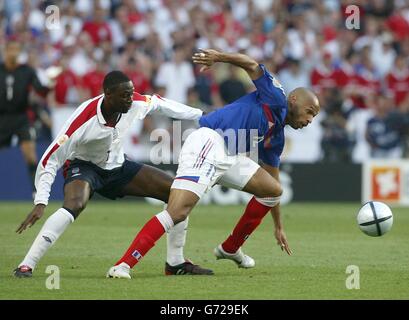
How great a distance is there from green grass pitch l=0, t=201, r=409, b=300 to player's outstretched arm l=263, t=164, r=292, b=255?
26cm

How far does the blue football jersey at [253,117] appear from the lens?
9250 mm

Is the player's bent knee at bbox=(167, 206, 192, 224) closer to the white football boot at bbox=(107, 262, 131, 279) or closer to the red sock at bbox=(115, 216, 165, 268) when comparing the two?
the red sock at bbox=(115, 216, 165, 268)

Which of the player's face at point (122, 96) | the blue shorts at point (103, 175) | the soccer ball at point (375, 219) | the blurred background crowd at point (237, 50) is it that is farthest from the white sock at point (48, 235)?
the blurred background crowd at point (237, 50)

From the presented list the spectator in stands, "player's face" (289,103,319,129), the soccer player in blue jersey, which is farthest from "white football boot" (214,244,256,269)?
the spectator in stands

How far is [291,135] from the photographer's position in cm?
1922

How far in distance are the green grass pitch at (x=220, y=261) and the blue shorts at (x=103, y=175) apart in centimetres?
78

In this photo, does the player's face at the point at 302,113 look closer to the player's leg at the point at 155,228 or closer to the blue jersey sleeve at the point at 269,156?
the blue jersey sleeve at the point at 269,156

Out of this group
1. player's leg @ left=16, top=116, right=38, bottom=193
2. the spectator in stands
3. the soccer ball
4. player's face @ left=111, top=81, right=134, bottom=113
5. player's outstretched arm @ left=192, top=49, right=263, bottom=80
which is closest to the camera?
player's outstretched arm @ left=192, top=49, right=263, bottom=80

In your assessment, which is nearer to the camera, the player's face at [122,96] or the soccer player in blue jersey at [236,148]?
the soccer player in blue jersey at [236,148]

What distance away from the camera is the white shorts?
9.07 m

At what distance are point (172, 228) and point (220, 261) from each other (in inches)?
52.0

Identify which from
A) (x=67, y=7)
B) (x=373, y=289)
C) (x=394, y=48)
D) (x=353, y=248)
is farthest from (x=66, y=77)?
(x=373, y=289)

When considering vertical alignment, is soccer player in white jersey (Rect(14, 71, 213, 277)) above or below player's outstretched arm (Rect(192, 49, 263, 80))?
below
